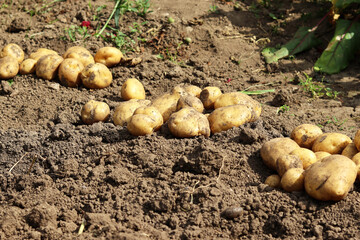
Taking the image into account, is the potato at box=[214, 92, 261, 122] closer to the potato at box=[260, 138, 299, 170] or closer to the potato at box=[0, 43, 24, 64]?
the potato at box=[260, 138, 299, 170]

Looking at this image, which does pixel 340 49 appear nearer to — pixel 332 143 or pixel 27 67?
pixel 332 143

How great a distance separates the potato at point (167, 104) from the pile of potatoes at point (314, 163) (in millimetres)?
900

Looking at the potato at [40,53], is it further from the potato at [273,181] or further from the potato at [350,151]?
the potato at [350,151]

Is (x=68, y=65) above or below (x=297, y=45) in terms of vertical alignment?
below

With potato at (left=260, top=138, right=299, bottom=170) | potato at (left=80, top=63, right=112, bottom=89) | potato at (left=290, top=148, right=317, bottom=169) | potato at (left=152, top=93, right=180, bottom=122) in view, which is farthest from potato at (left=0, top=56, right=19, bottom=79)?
potato at (left=290, top=148, right=317, bottom=169)

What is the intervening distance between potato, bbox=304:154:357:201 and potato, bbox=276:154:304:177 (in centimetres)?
16

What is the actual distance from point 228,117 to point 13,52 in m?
2.52

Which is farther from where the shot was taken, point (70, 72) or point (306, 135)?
point (70, 72)

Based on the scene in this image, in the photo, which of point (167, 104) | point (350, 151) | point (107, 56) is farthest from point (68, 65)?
point (350, 151)

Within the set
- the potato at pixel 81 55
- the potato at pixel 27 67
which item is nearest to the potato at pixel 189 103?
the potato at pixel 81 55

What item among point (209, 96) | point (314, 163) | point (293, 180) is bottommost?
point (209, 96)

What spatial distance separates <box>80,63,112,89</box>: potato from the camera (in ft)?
14.3

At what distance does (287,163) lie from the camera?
2846 millimetres

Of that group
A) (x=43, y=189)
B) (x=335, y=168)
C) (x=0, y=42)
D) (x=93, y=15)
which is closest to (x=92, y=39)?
(x=93, y=15)
